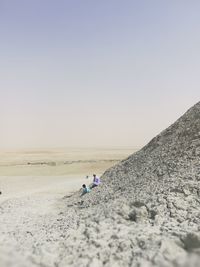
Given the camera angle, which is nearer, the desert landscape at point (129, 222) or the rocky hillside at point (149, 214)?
the rocky hillside at point (149, 214)

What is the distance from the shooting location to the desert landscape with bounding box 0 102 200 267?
10.0 m

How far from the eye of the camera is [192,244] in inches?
388

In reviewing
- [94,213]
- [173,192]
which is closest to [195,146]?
[173,192]

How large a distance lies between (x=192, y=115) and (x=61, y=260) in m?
10.3

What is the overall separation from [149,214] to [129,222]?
59cm

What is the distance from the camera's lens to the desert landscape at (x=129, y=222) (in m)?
10.0

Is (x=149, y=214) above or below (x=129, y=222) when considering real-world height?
above

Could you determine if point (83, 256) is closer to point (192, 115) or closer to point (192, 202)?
point (192, 202)

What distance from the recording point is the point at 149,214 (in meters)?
12.0

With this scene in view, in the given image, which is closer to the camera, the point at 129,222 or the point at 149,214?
the point at 129,222

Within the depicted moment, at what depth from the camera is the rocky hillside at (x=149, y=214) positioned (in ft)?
32.6

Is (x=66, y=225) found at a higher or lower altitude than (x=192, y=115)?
lower

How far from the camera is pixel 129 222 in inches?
465

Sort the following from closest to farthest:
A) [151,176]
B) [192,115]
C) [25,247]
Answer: [25,247] < [151,176] < [192,115]
